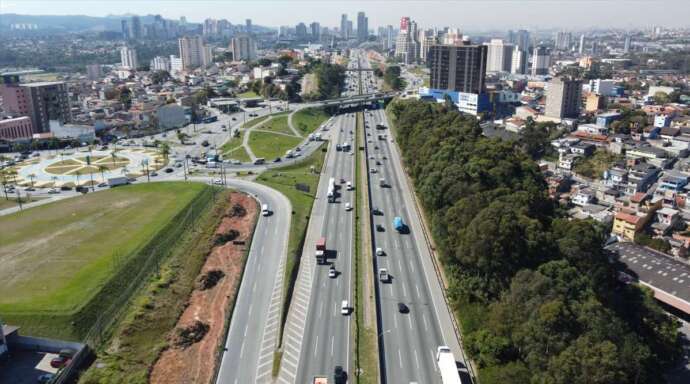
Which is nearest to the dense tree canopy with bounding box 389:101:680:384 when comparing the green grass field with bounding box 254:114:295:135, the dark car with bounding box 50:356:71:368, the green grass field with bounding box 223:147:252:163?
the dark car with bounding box 50:356:71:368

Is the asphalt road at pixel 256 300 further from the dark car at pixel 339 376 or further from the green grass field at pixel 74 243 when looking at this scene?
the green grass field at pixel 74 243

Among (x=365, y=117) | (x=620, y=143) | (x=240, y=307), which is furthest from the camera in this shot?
(x=365, y=117)

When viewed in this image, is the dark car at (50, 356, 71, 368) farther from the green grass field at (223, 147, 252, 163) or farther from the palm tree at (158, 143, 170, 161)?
the palm tree at (158, 143, 170, 161)

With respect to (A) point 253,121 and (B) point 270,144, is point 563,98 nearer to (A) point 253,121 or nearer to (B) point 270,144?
(B) point 270,144

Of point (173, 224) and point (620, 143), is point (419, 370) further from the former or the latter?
point (620, 143)

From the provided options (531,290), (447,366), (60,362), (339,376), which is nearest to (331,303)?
(339,376)

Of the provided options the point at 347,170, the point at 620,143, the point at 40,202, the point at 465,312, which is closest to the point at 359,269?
the point at 465,312
